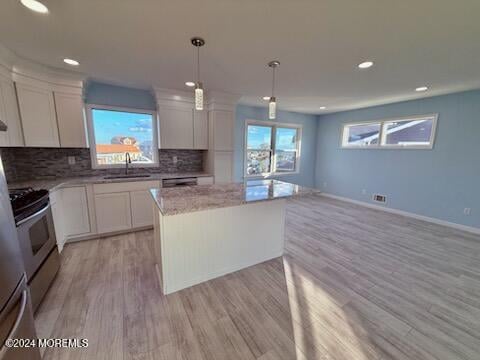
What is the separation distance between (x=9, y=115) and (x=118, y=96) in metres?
1.40

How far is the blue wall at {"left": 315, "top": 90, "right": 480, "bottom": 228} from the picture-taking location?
3400 mm

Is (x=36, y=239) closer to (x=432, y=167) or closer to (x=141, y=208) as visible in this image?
(x=141, y=208)

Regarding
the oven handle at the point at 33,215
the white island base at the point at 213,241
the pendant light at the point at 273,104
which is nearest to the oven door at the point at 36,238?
the oven handle at the point at 33,215

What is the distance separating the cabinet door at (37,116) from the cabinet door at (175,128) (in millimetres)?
1426

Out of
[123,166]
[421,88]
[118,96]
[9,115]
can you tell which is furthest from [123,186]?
[421,88]

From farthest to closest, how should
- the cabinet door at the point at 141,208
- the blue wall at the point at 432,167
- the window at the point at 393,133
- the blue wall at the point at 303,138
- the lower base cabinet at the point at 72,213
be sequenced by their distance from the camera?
1. the blue wall at the point at 303,138
2. the window at the point at 393,133
3. the blue wall at the point at 432,167
4. the cabinet door at the point at 141,208
5. the lower base cabinet at the point at 72,213

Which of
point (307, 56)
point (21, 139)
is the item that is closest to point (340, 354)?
point (307, 56)

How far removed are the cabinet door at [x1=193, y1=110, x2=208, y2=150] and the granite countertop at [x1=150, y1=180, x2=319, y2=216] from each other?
165 cm

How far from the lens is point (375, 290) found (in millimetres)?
1962

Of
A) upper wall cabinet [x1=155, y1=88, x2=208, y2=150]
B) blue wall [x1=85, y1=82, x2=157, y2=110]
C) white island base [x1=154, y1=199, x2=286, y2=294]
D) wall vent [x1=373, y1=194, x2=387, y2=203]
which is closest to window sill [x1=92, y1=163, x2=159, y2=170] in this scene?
upper wall cabinet [x1=155, y1=88, x2=208, y2=150]

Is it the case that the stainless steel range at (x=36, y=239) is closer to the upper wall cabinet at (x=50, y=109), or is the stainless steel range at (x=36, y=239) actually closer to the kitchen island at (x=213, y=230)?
the kitchen island at (x=213, y=230)

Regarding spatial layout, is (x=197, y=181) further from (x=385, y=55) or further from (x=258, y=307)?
(x=385, y=55)

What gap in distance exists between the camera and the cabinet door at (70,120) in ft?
8.87

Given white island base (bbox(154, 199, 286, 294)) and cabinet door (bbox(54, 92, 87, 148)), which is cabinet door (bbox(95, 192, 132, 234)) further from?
white island base (bbox(154, 199, 286, 294))
